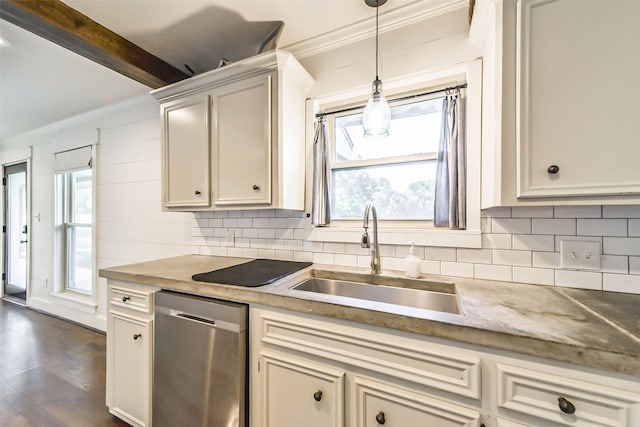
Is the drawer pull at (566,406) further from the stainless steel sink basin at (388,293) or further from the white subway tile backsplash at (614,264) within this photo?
the white subway tile backsplash at (614,264)

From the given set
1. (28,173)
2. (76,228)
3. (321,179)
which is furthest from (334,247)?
(28,173)

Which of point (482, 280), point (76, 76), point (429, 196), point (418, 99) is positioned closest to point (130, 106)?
point (76, 76)

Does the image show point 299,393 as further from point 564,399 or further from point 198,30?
point 198,30

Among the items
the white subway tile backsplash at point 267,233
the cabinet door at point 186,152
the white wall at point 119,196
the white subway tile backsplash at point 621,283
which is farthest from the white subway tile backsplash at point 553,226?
the white wall at point 119,196

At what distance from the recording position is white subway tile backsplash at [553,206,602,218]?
1.15m

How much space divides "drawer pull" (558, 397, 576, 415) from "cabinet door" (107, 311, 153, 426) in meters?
1.75

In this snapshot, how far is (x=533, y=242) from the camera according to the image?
4.12 feet

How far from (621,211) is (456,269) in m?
0.72

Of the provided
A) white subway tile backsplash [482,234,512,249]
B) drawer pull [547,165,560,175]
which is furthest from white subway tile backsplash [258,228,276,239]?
drawer pull [547,165,560,175]

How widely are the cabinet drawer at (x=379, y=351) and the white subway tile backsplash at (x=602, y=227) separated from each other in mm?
915

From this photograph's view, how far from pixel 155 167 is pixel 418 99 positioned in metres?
2.45

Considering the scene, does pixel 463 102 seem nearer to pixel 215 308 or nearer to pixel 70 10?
pixel 215 308

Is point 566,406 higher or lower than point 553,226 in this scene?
lower

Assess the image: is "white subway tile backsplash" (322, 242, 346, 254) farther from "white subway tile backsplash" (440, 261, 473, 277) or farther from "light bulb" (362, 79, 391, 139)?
"light bulb" (362, 79, 391, 139)
